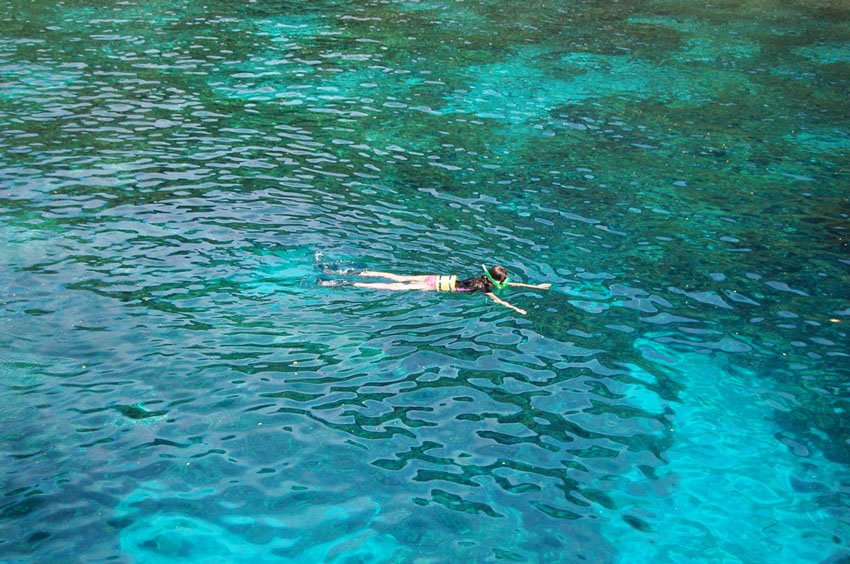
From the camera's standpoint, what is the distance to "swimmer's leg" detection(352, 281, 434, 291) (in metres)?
16.2

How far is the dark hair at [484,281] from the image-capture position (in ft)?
52.0

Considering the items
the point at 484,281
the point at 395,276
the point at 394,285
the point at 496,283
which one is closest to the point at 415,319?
the point at 394,285

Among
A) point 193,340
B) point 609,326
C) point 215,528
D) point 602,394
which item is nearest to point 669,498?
point 602,394

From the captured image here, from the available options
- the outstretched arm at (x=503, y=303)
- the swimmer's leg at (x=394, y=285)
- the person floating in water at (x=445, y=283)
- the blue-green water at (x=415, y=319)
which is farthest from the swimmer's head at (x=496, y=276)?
the swimmer's leg at (x=394, y=285)

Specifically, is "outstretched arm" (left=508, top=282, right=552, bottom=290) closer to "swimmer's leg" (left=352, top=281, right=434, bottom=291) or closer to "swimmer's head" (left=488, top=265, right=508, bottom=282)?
"swimmer's head" (left=488, top=265, right=508, bottom=282)

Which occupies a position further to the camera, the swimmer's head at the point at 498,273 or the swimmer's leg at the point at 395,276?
the swimmer's leg at the point at 395,276

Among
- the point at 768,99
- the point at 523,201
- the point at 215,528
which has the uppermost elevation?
the point at 768,99

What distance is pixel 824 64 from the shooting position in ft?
110

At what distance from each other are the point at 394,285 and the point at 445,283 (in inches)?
43.6

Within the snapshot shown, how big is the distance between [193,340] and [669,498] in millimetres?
8910

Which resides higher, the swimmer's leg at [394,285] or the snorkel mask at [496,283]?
the snorkel mask at [496,283]

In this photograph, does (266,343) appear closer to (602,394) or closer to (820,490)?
(602,394)

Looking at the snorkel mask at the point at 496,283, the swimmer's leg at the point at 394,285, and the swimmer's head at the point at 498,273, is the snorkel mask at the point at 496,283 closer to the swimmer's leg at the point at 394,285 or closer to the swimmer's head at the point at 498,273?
the swimmer's head at the point at 498,273

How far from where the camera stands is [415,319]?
50.6 feet
